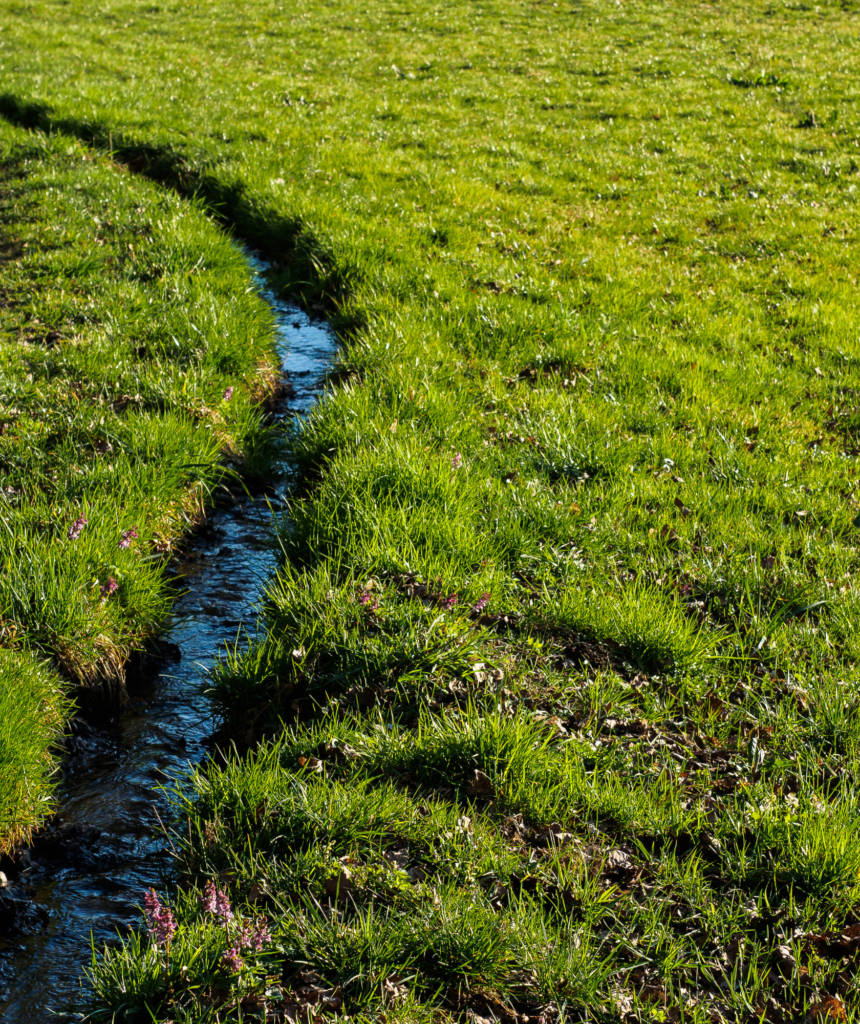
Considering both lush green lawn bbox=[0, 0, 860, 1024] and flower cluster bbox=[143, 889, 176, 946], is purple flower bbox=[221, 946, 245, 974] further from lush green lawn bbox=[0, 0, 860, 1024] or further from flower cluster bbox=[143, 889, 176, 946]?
flower cluster bbox=[143, 889, 176, 946]

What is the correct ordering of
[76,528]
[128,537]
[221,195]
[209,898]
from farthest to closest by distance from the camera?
[221,195] → [128,537] → [76,528] → [209,898]

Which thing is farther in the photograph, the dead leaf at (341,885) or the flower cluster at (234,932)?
the dead leaf at (341,885)

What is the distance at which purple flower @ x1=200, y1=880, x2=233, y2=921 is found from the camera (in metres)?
3.18

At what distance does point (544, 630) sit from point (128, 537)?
110 inches

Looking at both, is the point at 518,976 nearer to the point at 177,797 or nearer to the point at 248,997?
the point at 248,997

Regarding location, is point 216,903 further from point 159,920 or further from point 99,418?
point 99,418

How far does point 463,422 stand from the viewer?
684cm

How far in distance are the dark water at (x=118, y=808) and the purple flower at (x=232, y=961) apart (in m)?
0.68

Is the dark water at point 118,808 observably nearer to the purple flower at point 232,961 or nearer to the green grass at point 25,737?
the green grass at point 25,737

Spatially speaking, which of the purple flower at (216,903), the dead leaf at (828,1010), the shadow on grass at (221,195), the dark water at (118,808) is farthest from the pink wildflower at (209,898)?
the shadow on grass at (221,195)

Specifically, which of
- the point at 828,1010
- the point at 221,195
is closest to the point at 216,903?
the point at 828,1010

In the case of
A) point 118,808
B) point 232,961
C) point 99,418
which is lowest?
point 118,808

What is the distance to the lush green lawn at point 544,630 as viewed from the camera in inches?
126

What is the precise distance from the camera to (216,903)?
3215 millimetres
